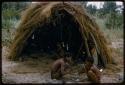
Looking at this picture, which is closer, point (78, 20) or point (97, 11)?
point (78, 20)

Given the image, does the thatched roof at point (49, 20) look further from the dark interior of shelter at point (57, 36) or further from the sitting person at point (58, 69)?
the sitting person at point (58, 69)

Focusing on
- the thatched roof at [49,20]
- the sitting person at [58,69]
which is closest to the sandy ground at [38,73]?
the sitting person at [58,69]

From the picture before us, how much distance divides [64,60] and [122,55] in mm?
1724

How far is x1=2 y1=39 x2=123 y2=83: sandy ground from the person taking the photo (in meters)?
5.52

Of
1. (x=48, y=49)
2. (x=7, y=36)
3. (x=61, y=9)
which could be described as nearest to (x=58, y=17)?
(x=61, y=9)

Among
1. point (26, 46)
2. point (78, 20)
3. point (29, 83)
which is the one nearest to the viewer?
point (29, 83)

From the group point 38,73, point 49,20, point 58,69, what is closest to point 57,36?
point 49,20

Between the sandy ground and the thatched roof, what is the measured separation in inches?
11.3

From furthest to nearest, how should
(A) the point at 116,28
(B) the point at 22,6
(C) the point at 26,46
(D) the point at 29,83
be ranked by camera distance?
(A) the point at 116,28, (B) the point at 22,6, (C) the point at 26,46, (D) the point at 29,83

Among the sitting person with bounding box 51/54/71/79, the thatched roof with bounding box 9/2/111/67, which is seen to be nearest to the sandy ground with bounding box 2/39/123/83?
the sitting person with bounding box 51/54/71/79

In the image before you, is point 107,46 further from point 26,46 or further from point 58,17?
point 26,46

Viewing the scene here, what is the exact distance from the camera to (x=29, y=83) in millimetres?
5414

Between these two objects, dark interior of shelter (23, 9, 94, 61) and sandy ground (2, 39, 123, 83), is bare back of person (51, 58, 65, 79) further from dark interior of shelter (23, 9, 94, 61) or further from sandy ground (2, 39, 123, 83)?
dark interior of shelter (23, 9, 94, 61)

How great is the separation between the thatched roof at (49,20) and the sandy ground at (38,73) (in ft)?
0.94
